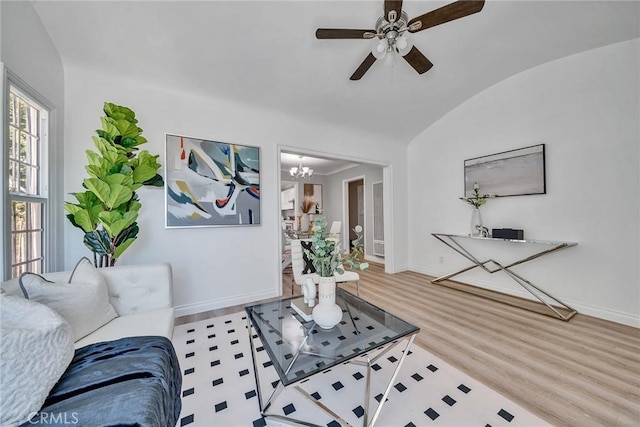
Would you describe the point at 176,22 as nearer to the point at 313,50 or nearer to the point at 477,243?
the point at 313,50

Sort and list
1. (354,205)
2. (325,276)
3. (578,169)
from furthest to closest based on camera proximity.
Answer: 1. (354,205)
2. (578,169)
3. (325,276)

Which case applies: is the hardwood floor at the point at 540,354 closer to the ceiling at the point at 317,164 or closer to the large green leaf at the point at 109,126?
the large green leaf at the point at 109,126

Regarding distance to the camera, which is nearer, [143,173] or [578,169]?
[143,173]

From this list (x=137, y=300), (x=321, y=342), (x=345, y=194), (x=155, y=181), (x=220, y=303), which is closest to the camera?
(x=321, y=342)

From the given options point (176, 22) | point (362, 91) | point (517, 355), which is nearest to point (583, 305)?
point (517, 355)

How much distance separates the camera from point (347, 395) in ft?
4.82

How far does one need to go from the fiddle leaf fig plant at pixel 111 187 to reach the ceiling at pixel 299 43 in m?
0.69

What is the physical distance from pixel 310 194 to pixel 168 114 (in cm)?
513

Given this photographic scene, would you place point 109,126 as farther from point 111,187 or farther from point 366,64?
point 366,64

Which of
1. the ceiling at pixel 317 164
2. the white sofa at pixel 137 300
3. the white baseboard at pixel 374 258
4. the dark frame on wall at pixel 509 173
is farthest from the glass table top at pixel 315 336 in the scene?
the ceiling at pixel 317 164

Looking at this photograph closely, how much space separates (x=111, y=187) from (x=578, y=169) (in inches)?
184

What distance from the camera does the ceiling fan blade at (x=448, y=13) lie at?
1435 millimetres

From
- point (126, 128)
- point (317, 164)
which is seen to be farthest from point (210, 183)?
point (317, 164)

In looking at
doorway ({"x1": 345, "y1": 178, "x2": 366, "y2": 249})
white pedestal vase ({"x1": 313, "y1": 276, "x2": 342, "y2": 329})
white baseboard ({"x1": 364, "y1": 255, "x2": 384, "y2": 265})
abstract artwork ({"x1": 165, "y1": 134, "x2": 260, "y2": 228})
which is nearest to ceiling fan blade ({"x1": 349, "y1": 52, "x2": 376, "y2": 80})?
abstract artwork ({"x1": 165, "y1": 134, "x2": 260, "y2": 228})
